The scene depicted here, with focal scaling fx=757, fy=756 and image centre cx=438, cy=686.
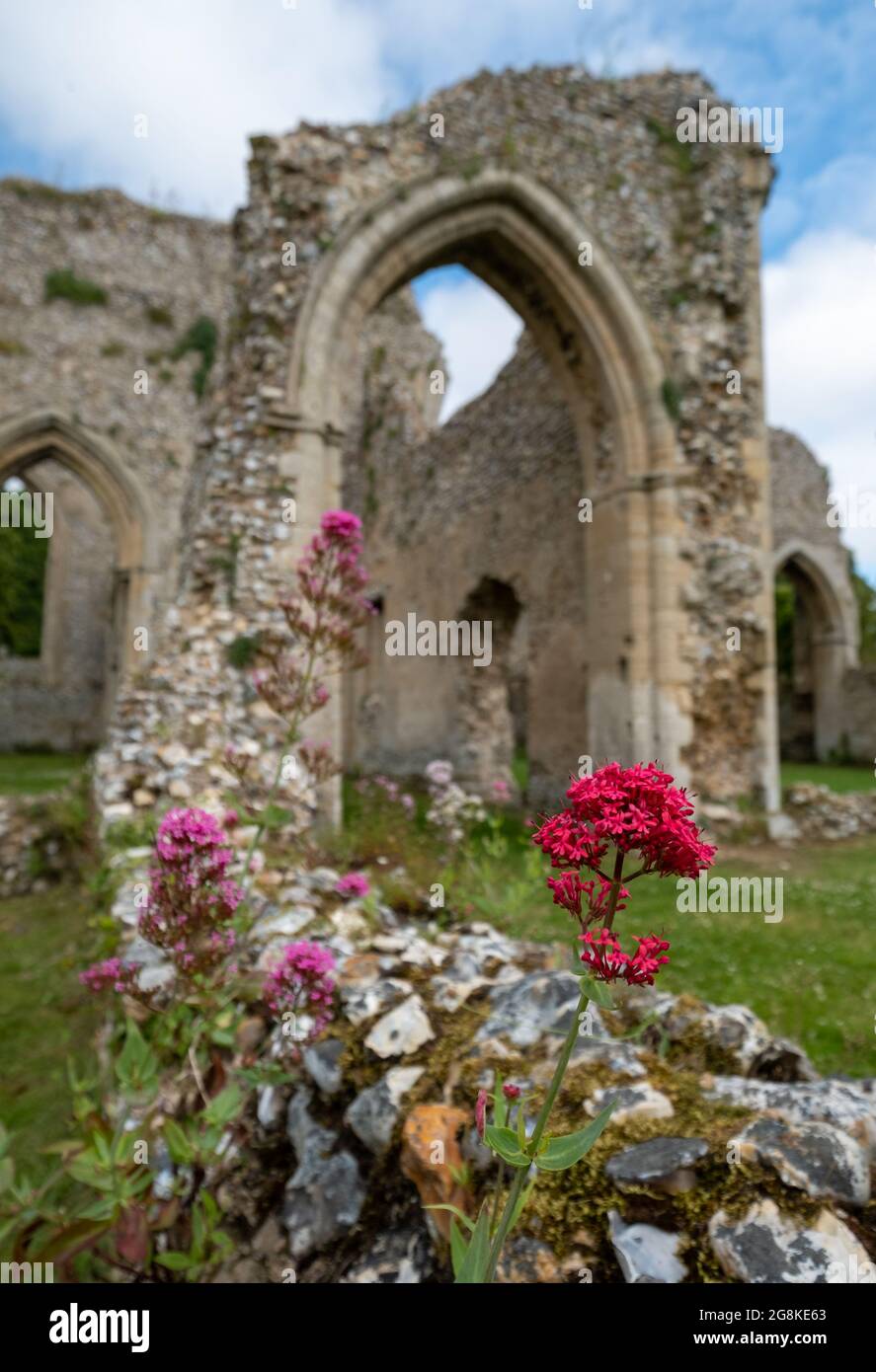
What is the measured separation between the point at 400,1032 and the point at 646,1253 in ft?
2.63

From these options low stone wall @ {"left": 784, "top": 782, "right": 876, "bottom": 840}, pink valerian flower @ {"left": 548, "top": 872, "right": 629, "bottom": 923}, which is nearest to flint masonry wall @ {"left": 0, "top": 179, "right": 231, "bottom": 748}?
low stone wall @ {"left": 784, "top": 782, "right": 876, "bottom": 840}

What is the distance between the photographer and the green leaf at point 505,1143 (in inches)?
32.6

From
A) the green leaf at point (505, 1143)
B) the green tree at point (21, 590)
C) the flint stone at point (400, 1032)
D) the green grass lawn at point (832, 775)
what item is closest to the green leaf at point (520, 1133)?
the green leaf at point (505, 1143)

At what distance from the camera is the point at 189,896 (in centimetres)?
146

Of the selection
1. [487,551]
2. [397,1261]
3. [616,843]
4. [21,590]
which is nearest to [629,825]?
[616,843]

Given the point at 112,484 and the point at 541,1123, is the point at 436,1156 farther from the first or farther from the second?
the point at 112,484

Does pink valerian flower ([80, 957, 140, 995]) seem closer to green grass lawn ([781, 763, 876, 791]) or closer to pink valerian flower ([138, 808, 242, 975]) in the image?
pink valerian flower ([138, 808, 242, 975])

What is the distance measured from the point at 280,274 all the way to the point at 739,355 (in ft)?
15.7

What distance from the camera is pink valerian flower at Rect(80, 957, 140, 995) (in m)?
1.52

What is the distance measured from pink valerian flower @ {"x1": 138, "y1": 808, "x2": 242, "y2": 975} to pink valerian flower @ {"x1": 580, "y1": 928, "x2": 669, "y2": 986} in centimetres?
89

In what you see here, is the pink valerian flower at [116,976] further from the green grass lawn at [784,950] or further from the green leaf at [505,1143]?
the green grass lawn at [784,950]

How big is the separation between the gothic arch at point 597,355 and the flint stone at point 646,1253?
20.4 feet

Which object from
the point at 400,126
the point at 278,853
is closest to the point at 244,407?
the point at 400,126
